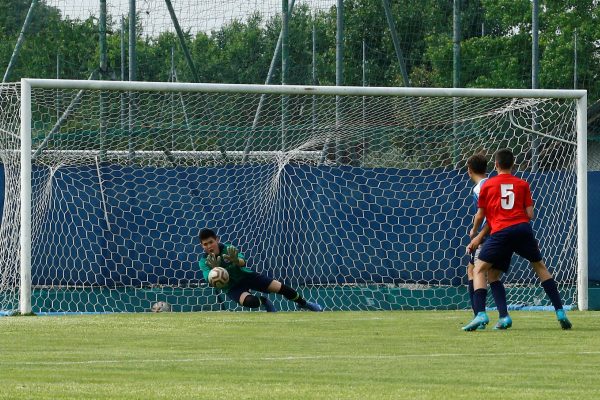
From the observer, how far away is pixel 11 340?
10781 mm

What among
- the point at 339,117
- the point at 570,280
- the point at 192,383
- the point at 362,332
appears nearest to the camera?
the point at 192,383

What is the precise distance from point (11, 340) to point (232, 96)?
31.4ft

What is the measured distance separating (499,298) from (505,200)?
101cm

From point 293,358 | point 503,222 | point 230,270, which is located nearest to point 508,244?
point 503,222

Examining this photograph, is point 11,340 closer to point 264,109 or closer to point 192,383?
point 192,383

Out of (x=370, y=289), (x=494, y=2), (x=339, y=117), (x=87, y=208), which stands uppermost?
(x=494, y=2)

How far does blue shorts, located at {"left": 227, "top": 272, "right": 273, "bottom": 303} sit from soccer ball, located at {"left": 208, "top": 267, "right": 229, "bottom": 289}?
496 mm

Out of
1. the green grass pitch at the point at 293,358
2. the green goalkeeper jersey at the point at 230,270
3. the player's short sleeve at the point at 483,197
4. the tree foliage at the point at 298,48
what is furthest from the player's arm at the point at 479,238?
the tree foliage at the point at 298,48

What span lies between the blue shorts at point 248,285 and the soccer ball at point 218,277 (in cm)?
50

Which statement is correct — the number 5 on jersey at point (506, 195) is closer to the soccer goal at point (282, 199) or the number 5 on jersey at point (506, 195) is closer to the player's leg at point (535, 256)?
the player's leg at point (535, 256)

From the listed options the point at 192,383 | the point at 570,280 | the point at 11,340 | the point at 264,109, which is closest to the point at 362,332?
the point at 11,340

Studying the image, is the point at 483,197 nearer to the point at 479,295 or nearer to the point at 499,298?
the point at 479,295

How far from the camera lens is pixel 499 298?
12.2 meters

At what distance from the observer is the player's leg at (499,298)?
39.7ft
